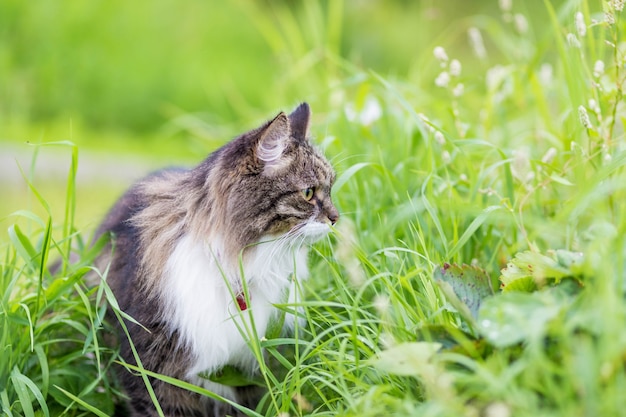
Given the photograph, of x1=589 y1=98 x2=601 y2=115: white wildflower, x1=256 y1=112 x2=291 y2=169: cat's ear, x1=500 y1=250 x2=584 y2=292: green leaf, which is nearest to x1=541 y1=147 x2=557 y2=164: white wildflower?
x1=589 y1=98 x2=601 y2=115: white wildflower

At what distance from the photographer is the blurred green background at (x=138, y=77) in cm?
533

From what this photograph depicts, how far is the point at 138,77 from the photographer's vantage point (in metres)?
6.94

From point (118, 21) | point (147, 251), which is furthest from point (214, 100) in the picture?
point (147, 251)

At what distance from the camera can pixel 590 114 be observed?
9.10 ft

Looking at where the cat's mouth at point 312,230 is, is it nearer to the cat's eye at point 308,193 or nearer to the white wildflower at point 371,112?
the cat's eye at point 308,193

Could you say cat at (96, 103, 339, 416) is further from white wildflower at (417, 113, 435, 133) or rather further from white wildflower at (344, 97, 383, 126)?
white wildflower at (344, 97, 383, 126)

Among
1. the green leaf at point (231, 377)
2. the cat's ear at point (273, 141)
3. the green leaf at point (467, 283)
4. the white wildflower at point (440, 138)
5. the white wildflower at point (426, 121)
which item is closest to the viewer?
the green leaf at point (467, 283)

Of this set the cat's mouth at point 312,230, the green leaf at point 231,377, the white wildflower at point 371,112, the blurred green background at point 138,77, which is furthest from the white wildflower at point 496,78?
the green leaf at point 231,377

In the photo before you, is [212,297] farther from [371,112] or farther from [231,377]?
[371,112]

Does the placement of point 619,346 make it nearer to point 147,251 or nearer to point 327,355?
point 327,355

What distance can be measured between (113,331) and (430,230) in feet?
3.80

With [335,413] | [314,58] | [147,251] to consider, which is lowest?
[335,413]

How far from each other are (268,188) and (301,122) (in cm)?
34

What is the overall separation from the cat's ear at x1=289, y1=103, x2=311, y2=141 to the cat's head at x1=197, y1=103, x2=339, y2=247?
0.08 metres
